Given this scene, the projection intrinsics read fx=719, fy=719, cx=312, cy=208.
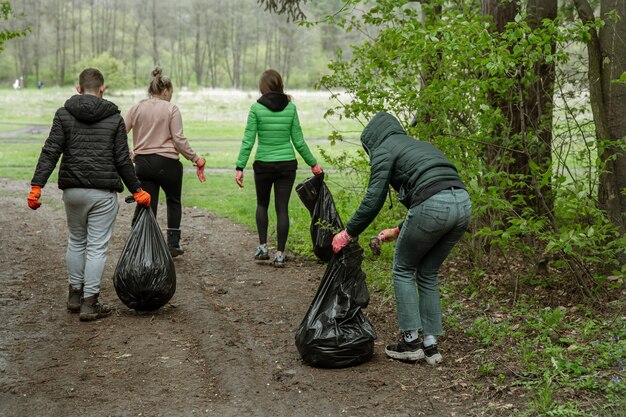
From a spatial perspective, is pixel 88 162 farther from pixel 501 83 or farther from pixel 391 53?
pixel 501 83

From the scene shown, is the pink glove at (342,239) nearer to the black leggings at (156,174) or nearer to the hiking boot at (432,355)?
the hiking boot at (432,355)

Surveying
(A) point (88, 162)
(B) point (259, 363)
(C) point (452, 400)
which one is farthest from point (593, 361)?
(A) point (88, 162)

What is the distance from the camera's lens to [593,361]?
4.52 metres

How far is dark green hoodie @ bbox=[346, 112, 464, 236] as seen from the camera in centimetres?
449

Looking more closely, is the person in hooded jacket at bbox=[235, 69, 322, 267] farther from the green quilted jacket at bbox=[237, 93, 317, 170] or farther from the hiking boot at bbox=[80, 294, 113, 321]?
the hiking boot at bbox=[80, 294, 113, 321]

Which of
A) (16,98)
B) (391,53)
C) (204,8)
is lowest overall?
(16,98)

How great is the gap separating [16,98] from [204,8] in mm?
29206

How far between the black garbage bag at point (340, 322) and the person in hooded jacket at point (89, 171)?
6.40ft

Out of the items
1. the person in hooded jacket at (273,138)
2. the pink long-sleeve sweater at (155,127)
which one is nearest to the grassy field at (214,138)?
the person in hooded jacket at (273,138)

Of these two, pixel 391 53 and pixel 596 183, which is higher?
pixel 391 53

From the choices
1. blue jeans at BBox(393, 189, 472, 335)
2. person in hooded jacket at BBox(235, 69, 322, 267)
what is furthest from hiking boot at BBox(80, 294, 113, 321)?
blue jeans at BBox(393, 189, 472, 335)

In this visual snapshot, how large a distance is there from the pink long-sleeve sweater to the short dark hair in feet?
4.91

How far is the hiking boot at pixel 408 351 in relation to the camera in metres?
4.82

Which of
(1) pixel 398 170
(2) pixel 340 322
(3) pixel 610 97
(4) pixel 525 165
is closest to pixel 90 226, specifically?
(2) pixel 340 322
